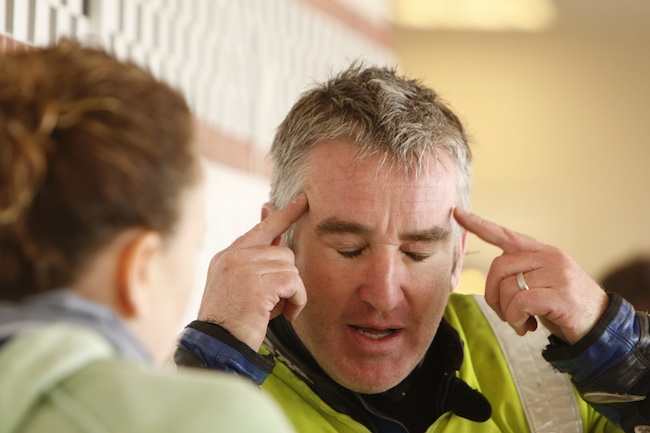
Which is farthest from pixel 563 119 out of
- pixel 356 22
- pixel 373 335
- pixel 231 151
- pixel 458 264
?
pixel 373 335

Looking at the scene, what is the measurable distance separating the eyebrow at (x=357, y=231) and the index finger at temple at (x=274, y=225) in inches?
2.3

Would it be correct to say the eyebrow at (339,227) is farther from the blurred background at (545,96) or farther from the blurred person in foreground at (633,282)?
the blurred background at (545,96)

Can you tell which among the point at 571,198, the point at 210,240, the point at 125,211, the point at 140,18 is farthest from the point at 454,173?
the point at 571,198

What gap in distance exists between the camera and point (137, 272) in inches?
48.0

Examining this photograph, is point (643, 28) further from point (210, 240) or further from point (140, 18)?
point (140, 18)

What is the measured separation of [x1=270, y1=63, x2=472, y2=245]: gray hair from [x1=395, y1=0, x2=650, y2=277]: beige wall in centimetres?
616

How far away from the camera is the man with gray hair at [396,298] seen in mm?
2182

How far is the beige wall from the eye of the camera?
8.58 metres

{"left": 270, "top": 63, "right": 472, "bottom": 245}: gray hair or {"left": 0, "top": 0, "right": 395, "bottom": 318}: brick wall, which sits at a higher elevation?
{"left": 270, "top": 63, "right": 472, "bottom": 245}: gray hair

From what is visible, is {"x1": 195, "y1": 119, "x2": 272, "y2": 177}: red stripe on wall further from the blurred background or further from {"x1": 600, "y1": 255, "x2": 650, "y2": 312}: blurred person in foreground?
{"x1": 600, "y1": 255, "x2": 650, "y2": 312}: blurred person in foreground

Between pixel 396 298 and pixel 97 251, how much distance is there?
42.3 inches

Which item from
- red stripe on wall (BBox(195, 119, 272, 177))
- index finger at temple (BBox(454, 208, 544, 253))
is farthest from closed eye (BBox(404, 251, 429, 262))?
red stripe on wall (BBox(195, 119, 272, 177))

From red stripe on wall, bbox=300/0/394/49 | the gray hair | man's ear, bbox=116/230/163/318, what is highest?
man's ear, bbox=116/230/163/318

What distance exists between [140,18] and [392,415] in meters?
2.48
